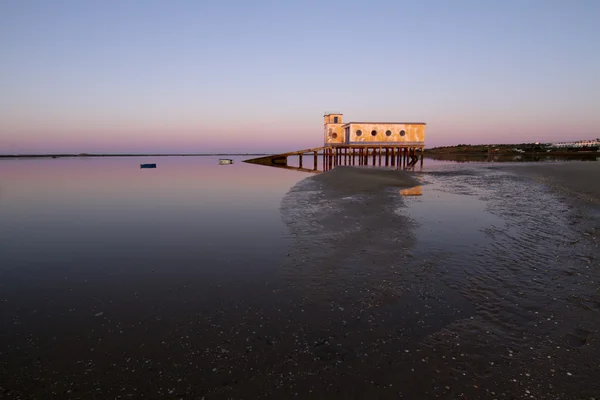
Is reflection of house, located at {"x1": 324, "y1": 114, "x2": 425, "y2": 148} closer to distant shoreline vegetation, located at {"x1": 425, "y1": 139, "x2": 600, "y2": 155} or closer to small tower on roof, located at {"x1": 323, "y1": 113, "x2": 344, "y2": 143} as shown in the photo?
small tower on roof, located at {"x1": 323, "y1": 113, "x2": 344, "y2": 143}

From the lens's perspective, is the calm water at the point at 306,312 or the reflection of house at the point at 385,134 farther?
the reflection of house at the point at 385,134

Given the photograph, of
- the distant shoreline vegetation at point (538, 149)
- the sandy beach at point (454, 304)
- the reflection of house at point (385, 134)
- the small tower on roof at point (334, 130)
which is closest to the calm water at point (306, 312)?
the sandy beach at point (454, 304)

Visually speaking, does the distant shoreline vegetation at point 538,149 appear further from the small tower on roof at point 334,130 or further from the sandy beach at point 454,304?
the sandy beach at point 454,304

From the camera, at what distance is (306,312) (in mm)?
5777

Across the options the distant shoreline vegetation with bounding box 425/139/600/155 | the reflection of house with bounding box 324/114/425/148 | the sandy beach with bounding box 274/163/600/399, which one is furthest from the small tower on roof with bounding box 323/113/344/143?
the distant shoreline vegetation with bounding box 425/139/600/155

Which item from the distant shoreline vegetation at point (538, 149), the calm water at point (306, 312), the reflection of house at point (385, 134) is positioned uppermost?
the reflection of house at point (385, 134)

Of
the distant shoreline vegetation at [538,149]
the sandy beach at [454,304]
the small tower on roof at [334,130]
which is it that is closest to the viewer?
the sandy beach at [454,304]

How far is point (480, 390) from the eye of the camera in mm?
3744

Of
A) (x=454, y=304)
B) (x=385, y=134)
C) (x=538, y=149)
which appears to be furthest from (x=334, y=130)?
(x=538, y=149)

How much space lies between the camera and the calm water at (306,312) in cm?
403

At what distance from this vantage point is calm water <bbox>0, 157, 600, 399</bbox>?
159 inches

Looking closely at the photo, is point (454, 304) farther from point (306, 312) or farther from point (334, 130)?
point (334, 130)

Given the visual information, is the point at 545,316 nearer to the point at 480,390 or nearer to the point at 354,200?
the point at 480,390

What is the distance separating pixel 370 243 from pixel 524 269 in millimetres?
3877
